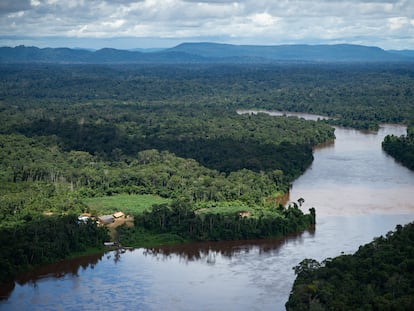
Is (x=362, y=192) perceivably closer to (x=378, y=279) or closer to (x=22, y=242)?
(x=378, y=279)

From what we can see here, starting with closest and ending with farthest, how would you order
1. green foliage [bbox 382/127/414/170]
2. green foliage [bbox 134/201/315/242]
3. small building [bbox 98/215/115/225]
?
green foliage [bbox 134/201/315/242], small building [bbox 98/215/115/225], green foliage [bbox 382/127/414/170]

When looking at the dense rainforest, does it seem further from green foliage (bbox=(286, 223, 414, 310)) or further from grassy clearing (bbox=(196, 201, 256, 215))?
green foliage (bbox=(286, 223, 414, 310))

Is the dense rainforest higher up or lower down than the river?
higher up

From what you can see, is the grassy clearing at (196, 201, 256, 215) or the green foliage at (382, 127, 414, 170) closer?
the grassy clearing at (196, 201, 256, 215)

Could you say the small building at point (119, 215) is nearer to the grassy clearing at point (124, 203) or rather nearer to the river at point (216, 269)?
the grassy clearing at point (124, 203)

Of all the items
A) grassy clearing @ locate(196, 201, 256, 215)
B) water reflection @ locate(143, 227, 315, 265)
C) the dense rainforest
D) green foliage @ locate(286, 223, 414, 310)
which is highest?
the dense rainforest

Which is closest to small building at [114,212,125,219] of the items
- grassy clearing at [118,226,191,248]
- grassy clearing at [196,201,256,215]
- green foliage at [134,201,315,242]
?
green foliage at [134,201,315,242]
